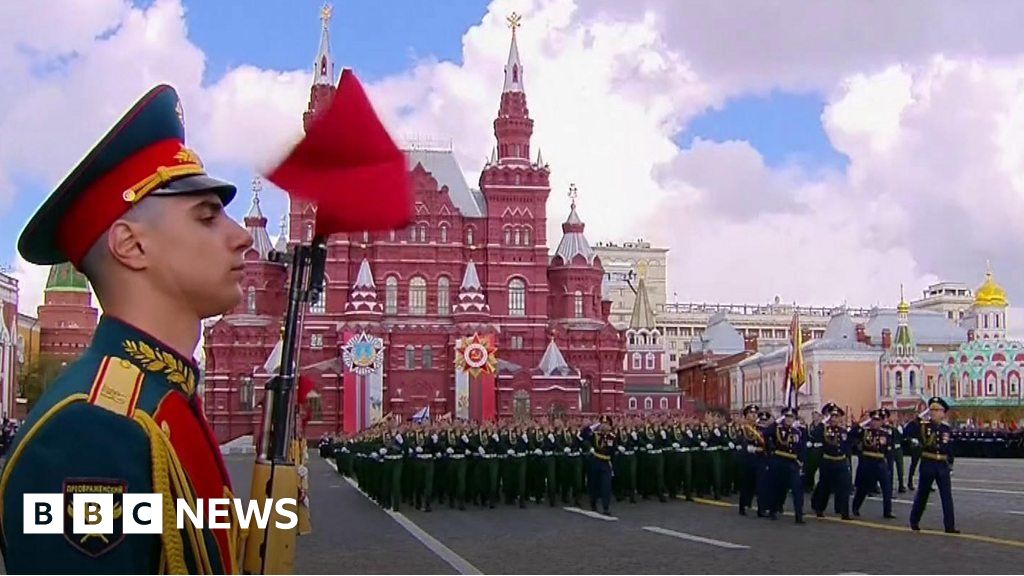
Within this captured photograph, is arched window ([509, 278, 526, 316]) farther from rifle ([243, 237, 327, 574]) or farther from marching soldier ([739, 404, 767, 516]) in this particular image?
rifle ([243, 237, 327, 574])

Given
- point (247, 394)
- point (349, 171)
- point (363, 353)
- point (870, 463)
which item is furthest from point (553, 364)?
point (349, 171)

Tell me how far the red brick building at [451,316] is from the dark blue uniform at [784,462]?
38.1 metres

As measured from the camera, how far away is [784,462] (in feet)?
57.4

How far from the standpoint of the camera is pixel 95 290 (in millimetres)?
2631

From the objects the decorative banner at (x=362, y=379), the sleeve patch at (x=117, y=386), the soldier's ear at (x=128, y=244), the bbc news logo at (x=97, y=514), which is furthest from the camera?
the decorative banner at (x=362, y=379)

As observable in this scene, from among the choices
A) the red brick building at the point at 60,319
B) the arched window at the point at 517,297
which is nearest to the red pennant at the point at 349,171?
the arched window at the point at 517,297

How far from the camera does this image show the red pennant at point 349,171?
294cm

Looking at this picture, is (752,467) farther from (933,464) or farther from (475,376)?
(475,376)

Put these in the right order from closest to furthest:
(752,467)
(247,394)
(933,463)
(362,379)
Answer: (933,463)
(752,467)
(362,379)
(247,394)

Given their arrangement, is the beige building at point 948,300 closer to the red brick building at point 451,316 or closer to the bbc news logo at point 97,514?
the red brick building at point 451,316

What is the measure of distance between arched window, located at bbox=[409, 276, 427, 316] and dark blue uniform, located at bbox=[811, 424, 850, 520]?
43.7 meters

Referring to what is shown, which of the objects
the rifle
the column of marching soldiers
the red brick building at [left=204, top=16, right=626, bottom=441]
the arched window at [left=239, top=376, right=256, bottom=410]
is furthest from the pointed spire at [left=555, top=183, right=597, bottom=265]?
the rifle

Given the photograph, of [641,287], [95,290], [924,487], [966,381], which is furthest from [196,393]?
[641,287]

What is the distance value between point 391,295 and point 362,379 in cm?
574
